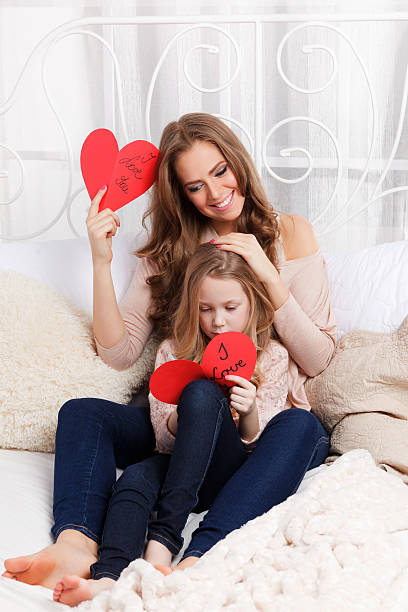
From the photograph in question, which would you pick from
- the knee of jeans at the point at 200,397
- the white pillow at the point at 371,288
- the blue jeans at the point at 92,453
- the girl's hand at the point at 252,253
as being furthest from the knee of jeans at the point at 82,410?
the white pillow at the point at 371,288

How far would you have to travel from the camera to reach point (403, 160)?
2.17 metres

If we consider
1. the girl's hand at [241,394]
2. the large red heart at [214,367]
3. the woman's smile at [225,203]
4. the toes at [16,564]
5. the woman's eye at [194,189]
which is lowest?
the toes at [16,564]

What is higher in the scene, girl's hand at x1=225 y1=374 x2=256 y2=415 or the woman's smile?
the woman's smile

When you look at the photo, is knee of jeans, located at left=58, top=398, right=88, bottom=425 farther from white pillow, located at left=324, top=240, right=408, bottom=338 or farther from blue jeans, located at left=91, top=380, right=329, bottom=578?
white pillow, located at left=324, top=240, right=408, bottom=338

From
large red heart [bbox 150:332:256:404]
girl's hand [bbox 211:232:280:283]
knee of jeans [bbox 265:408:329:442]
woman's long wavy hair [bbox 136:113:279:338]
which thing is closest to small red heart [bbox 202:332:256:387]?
large red heart [bbox 150:332:256:404]

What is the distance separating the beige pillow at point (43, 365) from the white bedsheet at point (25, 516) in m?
0.07

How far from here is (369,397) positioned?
57.6 inches

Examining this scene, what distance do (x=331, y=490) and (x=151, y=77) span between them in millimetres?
1520

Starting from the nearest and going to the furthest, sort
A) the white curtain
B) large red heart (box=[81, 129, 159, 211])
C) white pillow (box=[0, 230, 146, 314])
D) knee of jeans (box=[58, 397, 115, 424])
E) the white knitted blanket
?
1. the white knitted blanket
2. knee of jeans (box=[58, 397, 115, 424])
3. large red heart (box=[81, 129, 159, 211])
4. white pillow (box=[0, 230, 146, 314])
5. the white curtain

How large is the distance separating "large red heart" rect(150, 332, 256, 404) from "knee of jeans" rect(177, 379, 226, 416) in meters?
0.04

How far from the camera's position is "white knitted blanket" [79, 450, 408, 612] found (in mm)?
882

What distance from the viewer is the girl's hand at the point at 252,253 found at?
58.2 inches

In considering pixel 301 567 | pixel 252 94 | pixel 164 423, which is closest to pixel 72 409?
pixel 164 423

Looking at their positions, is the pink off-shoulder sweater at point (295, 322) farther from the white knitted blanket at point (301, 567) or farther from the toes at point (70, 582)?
the toes at point (70, 582)
